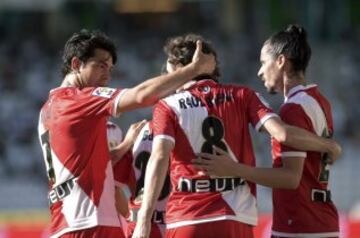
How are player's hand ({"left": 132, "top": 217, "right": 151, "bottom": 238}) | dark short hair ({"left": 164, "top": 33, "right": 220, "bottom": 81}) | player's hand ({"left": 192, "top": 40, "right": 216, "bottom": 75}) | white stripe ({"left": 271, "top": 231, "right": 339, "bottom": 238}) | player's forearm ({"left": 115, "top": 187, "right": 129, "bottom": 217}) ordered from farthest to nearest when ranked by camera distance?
player's forearm ({"left": 115, "top": 187, "right": 129, "bottom": 217})
white stripe ({"left": 271, "top": 231, "right": 339, "bottom": 238})
dark short hair ({"left": 164, "top": 33, "right": 220, "bottom": 81})
player's hand ({"left": 192, "top": 40, "right": 216, "bottom": 75})
player's hand ({"left": 132, "top": 217, "right": 151, "bottom": 238})

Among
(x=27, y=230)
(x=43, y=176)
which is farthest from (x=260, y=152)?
(x=27, y=230)

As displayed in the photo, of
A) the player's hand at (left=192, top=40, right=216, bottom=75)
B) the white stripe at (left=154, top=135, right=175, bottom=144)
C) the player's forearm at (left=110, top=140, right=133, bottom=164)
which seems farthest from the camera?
the player's forearm at (left=110, top=140, right=133, bottom=164)

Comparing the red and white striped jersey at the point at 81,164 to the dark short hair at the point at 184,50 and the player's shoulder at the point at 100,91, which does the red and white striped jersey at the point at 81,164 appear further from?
the dark short hair at the point at 184,50

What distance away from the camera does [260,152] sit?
792 inches

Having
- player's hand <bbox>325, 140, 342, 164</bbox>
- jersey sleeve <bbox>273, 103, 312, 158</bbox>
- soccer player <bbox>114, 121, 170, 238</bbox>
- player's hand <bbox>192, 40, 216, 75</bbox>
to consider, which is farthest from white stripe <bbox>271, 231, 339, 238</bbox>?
player's hand <bbox>192, 40, 216, 75</bbox>

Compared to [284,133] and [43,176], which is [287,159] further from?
[43,176]

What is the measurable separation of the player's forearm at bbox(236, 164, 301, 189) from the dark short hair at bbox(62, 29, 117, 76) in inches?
50.9

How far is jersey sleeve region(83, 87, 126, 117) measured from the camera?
23.2ft

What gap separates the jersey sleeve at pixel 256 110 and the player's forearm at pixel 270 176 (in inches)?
10.0

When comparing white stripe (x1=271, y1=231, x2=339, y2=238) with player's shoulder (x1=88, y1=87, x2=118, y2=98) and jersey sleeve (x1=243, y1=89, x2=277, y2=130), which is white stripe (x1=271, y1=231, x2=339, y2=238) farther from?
player's shoulder (x1=88, y1=87, x2=118, y2=98)

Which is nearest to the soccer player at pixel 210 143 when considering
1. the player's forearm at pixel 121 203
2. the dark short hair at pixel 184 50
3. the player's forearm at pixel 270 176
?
the player's forearm at pixel 270 176

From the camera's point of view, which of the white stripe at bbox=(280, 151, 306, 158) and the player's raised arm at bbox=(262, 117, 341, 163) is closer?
the player's raised arm at bbox=(262, 117, 341, 163)

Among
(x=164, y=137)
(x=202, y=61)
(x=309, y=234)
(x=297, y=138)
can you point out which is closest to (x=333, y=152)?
(x=297, y=138)

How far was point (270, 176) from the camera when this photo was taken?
6914 millimetres
